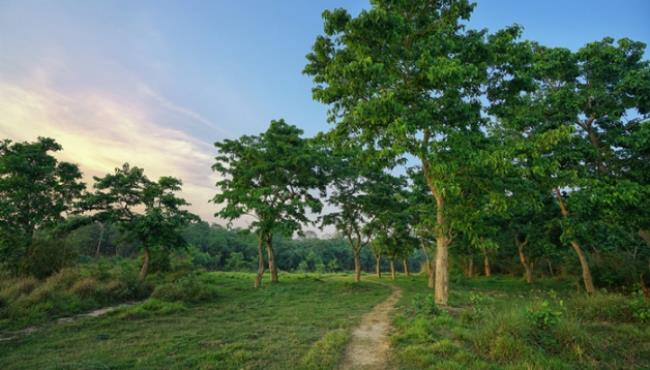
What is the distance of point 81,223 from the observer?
20.7m

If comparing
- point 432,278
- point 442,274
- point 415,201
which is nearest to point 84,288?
point 442,274

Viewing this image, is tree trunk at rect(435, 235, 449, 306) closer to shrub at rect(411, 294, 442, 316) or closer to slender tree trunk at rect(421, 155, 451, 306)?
slender tree trunk at rect(421, 155, 451, 306)

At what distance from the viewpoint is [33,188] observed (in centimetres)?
2133

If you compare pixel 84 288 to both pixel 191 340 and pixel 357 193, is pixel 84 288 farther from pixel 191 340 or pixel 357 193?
pixel 357 193

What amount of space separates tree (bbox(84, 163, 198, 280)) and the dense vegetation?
0.11 meters

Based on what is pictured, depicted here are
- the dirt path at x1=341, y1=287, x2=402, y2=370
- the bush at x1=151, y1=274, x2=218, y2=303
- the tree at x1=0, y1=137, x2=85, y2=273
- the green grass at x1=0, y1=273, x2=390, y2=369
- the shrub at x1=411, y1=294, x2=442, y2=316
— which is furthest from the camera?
the tree at x1=0, y1=137, x2=85, y2=273

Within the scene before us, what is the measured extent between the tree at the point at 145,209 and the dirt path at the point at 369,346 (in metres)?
17.5

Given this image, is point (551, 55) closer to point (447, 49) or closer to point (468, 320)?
point (447, 49)

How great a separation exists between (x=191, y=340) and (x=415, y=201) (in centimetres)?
1788

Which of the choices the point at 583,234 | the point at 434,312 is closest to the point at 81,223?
the point at 434,312

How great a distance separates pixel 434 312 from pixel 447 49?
9.32m

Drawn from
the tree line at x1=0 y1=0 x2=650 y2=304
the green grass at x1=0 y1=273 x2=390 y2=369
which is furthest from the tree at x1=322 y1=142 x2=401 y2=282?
the green grass at x1=0 y1=273 x2=390 y2=369

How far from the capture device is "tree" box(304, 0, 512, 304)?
10180 millimetres

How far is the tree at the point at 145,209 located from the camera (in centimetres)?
2181
